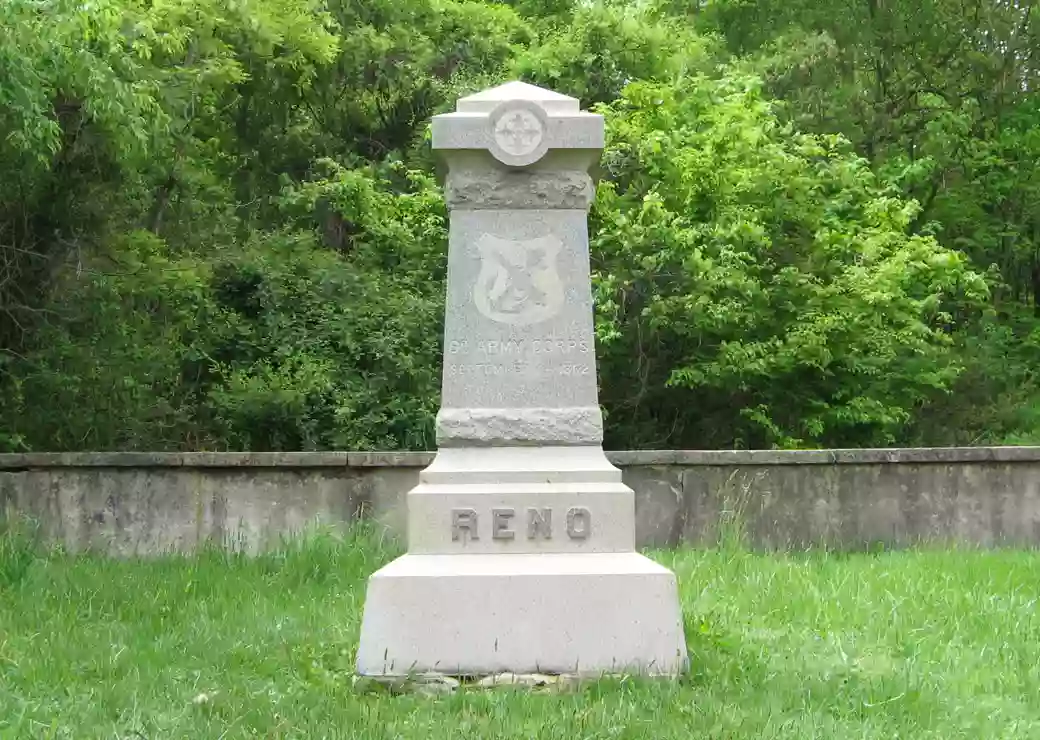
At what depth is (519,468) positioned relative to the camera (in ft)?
22.0

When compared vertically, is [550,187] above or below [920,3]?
below

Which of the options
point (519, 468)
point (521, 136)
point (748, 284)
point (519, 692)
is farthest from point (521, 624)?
point (748, 284)

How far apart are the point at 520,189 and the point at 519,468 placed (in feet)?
4.74

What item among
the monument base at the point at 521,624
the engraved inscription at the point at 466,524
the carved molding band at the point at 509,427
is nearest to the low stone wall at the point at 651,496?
the carved molding band at the point at 509,427

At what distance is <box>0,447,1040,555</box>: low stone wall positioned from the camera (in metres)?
11.6

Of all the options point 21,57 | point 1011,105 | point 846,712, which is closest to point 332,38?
point 21,57

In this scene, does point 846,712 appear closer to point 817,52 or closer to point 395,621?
point 395,621

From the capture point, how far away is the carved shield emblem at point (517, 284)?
6855 millimetres

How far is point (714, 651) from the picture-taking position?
6.73 m

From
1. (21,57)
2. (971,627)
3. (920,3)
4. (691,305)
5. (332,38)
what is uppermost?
(920,3)

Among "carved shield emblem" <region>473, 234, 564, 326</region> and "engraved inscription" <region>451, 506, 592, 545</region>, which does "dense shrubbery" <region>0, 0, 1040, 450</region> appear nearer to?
"carved shield emblem" <region>473, 234, 564, 326</region>

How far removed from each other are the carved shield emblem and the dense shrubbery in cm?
553

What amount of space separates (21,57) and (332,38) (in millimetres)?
7524

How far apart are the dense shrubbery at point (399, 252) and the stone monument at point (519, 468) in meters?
5.50
